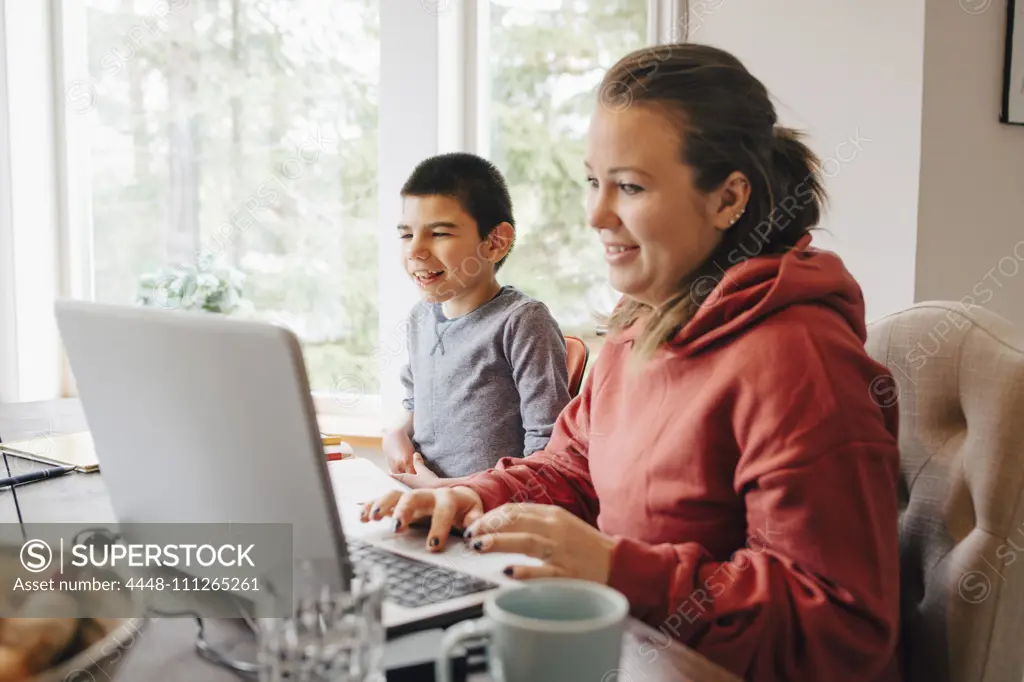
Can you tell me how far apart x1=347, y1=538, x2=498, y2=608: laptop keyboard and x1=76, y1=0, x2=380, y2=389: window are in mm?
1990

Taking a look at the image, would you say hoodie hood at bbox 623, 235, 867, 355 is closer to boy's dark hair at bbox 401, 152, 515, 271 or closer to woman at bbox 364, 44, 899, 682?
woman at bbox 364, 44, 899, 682

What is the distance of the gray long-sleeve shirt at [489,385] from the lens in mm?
1676

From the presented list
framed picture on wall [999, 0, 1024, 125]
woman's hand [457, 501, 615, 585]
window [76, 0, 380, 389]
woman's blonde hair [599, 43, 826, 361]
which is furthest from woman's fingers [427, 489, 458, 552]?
framed picture on wall [999, 0, 1024, 125]

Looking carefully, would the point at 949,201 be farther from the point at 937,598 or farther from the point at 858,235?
the point at 937,598

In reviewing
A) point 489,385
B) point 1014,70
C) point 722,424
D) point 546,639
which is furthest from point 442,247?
point 1014,70

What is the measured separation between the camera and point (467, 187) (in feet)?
5.95

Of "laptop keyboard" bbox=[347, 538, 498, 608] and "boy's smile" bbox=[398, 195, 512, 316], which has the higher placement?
"boy's smile" bbox=[398, 195, 512, 316]

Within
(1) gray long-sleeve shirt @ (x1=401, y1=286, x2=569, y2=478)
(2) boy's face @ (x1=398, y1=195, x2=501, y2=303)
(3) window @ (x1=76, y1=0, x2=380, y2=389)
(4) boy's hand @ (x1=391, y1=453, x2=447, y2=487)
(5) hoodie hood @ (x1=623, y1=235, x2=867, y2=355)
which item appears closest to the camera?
(5) hoodie hood @ (x1=623, y1=235, x2=867, y2=355)

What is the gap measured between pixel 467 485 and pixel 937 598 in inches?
21.7

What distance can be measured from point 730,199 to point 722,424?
259mm

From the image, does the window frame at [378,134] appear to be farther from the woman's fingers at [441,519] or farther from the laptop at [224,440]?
the laptop at [224,440]

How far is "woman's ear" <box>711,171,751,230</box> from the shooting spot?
99 cm

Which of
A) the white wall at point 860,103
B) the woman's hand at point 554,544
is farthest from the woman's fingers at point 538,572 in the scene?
the white wall at point 860,103

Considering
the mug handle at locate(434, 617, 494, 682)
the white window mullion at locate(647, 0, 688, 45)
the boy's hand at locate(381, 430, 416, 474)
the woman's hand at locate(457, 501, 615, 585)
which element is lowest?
the boy's hand at locate(381, 430, 416, 474)
